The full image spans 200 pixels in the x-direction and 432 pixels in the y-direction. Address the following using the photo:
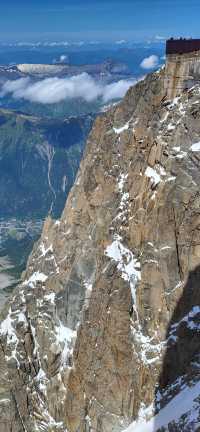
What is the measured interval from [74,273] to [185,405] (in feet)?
165

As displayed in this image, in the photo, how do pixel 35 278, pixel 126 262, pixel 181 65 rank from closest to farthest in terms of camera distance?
pixel 126 262, pixel 181 65, pixel 35 278

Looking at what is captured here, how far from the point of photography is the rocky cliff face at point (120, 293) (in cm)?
10756

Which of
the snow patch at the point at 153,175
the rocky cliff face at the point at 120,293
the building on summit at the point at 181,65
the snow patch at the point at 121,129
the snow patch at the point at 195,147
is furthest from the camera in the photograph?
the snow patch at the point at 121,129

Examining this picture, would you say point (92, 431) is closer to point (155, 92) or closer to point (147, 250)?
point (147, 250)

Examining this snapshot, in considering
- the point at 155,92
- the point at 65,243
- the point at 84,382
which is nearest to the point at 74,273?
the point at 65,243

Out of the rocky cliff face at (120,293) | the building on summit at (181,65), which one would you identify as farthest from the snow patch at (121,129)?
the building on summit at (181,65)

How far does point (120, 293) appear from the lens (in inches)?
4692

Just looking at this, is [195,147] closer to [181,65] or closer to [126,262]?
[181,65]

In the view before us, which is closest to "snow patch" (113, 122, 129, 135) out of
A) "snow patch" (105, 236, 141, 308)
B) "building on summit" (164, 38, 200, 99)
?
"building on summit" (164, 38, 200, 99)

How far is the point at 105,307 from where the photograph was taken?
403ft

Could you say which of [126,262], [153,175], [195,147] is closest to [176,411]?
[126,262]

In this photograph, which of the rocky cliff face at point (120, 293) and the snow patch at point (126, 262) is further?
the snow patch at point (126, 262)

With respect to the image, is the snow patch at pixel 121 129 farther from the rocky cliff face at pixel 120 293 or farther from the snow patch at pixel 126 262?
the snow patch at pixel 126 262

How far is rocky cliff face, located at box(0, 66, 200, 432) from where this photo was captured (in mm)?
107562
